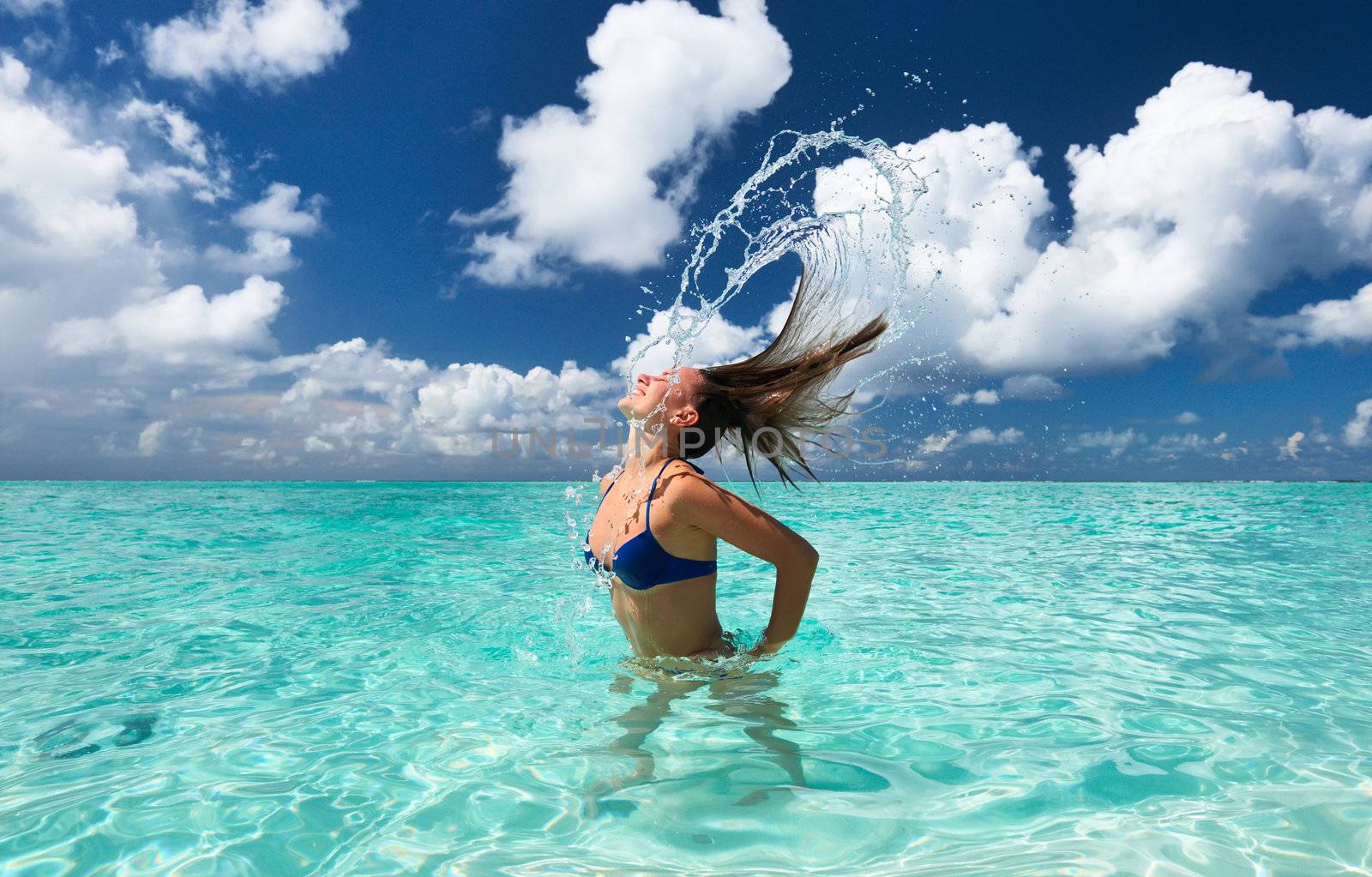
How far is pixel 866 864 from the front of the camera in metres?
2.33

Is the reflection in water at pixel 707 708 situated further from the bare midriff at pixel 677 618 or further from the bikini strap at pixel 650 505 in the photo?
the bikini strap at pixel 650 505

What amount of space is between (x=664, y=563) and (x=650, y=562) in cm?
6

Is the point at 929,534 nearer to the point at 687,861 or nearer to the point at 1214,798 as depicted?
the point at 1214,798

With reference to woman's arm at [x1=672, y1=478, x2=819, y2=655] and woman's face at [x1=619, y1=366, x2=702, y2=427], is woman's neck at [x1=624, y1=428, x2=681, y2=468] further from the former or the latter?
woman's arm at [x1=672, y1=478, x2=819, y2=655]

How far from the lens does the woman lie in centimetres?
324

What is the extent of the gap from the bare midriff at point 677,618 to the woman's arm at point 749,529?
0.36m

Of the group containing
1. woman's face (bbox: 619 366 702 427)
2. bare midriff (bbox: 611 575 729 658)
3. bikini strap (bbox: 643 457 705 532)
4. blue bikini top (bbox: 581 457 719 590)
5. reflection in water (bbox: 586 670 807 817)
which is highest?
woman's face (bbox: 619 366 702 427)

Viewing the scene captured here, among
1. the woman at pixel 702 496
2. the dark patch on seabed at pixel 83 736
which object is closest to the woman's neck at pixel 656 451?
the woman at pixel 702 496

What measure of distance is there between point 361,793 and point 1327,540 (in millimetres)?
16751

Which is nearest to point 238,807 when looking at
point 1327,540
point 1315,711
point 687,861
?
point 687,861

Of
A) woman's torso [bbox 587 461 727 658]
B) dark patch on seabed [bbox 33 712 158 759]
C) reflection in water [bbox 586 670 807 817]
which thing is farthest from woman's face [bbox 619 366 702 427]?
dark patch on seabed [bbox 33 712 158 759]

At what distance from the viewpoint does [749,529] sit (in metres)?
3.19

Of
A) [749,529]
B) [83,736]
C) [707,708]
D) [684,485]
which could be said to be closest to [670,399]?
[684,485]

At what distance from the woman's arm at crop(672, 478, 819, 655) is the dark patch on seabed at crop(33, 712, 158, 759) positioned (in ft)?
Result: 9.35
